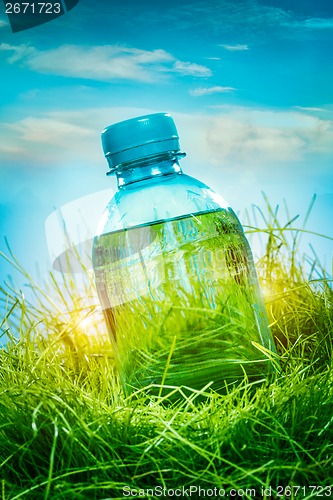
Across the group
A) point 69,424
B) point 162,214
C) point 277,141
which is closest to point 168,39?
point 277,141

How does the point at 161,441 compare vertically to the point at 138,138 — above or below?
below

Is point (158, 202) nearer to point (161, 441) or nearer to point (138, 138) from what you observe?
point (138, 138)

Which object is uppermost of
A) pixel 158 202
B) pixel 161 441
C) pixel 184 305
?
pixel 158 202

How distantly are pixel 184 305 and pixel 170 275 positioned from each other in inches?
1.6

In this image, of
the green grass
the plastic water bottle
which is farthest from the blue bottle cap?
the green grass

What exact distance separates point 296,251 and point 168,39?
1.31 feet

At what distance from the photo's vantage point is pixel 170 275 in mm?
751

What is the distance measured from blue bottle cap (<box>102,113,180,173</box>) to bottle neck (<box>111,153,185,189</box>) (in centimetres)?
2

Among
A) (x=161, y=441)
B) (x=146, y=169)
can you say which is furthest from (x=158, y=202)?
(x=161, y=441)

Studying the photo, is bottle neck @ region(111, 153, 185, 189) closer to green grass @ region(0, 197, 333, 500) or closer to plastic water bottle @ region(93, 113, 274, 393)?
plastic water bottle @ region(93, 113, 274, 393)

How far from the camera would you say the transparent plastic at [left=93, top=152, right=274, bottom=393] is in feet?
2.37

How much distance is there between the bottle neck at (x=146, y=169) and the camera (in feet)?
2.54

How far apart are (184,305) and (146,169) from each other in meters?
0.18

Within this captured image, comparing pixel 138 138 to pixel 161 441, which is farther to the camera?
pixel 138 138
